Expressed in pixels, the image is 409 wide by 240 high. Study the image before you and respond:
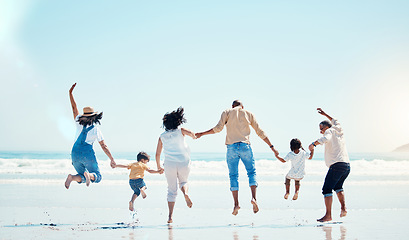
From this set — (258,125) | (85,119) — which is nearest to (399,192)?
(258,125)

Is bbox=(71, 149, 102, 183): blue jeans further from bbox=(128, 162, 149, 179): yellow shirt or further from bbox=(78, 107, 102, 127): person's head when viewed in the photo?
bbox=(128, 162, 149, 179): yellow shirt

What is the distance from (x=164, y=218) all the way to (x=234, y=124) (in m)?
2.49

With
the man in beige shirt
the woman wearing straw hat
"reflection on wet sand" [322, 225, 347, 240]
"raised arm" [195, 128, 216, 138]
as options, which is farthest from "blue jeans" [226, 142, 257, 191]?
the woman wearing straw hat

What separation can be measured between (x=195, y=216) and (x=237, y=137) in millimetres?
2159

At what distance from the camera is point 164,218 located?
812 cm

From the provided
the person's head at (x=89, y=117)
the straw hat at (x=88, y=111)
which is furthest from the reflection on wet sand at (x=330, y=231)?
the straw hat at (x=88, y=111)

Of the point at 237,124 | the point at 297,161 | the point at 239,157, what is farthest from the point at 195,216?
the point at 297,161

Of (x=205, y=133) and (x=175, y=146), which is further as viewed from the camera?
A: (x=205, y=133)

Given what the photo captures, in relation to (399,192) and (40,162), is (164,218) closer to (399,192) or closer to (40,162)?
(399,192)

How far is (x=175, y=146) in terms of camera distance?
279 inches

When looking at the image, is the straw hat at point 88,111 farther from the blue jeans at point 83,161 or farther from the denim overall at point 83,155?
the blue jeans at point 83,161

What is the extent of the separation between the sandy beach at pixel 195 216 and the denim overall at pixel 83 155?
1.05 metres

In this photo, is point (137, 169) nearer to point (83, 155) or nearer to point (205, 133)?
point (83, 155)

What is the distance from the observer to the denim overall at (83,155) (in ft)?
23.9
